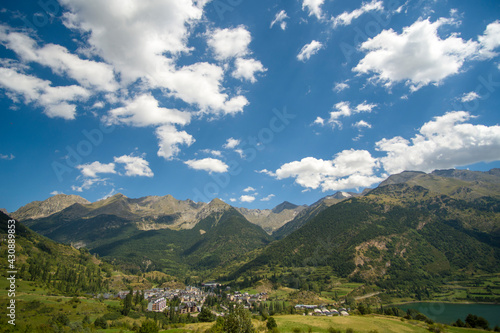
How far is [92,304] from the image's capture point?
116 metres

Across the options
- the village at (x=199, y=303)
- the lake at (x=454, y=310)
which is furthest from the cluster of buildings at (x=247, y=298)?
the lake at (x=454, y=310)

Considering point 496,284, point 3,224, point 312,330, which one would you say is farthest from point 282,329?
point 3,224

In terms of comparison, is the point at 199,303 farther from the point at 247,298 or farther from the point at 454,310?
the point at 454,310

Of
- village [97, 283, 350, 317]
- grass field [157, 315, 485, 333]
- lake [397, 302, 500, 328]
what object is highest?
grass field [157, 315, 485, 333]

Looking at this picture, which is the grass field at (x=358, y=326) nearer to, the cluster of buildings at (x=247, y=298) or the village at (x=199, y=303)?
the village at (x=199, y=303)

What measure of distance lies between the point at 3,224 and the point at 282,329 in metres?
261

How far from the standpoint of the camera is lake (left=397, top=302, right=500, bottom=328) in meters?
122

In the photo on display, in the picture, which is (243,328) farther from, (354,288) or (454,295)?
(454,295)

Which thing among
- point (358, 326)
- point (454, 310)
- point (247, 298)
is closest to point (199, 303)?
point (247, 298)

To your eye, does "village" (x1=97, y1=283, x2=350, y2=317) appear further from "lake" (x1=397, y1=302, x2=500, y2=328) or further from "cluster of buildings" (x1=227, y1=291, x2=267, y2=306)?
"lake" (x1=397, y1=302, x2=500, y2=328)

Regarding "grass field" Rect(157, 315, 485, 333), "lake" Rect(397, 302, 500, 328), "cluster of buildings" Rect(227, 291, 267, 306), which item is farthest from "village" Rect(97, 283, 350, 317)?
"grass field" Rect(157, 315, 485, 333)

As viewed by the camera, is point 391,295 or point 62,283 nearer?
point 62,283

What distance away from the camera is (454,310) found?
14250 cm

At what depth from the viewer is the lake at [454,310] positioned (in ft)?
400
